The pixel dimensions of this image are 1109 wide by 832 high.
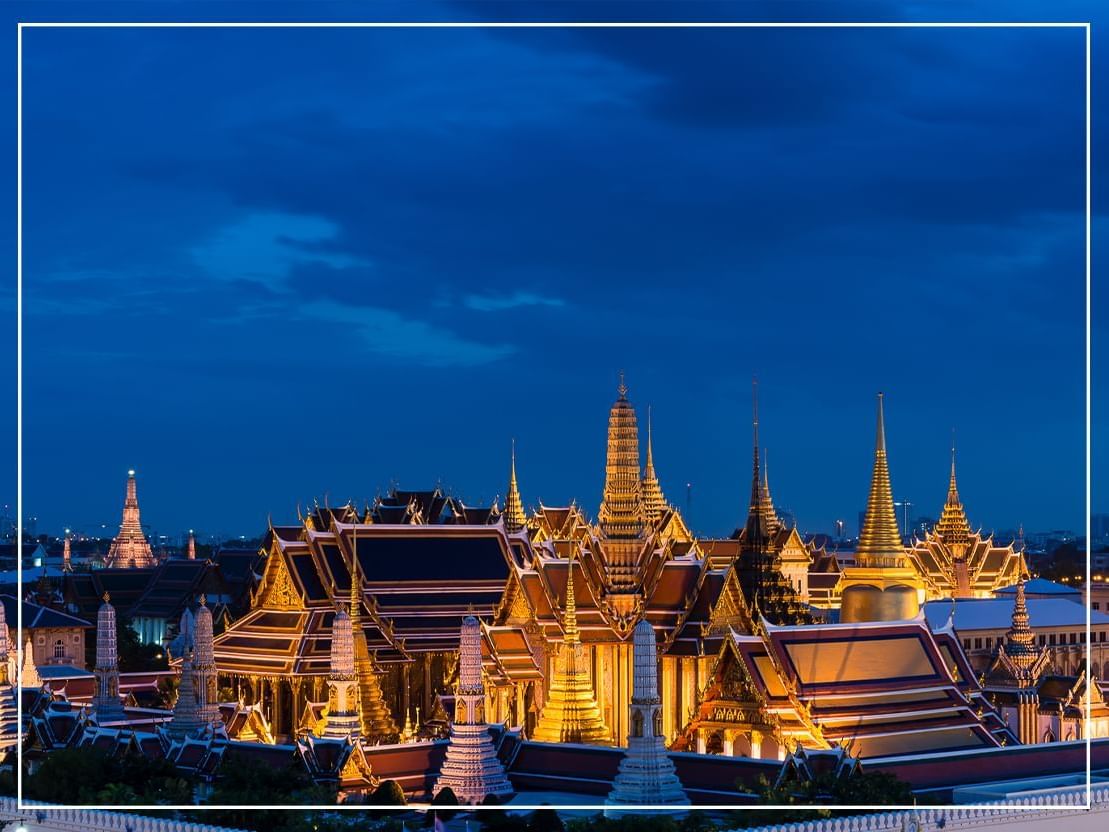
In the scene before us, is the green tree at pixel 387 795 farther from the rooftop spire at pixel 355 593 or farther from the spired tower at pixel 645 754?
the rooftop spire at pixel 355 593

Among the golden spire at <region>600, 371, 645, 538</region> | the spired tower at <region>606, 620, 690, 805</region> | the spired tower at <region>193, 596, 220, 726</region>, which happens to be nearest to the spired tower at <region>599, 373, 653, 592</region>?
the golden spire at <region>600, 371, 645, 538</region>

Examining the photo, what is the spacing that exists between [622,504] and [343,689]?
23.8ft

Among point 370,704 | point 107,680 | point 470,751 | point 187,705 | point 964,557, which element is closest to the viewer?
point 470,751

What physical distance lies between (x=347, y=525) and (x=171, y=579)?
14962 millimetres

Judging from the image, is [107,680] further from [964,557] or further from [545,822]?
[964,557]

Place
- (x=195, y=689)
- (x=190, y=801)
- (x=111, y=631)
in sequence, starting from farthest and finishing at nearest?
(x=111, y=631), (x=195, y=689), (x=190, y=801)

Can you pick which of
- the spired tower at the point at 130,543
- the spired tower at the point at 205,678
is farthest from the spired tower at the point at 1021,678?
the spired tower at the point at 130,543

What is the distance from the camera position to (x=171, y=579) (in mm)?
43562

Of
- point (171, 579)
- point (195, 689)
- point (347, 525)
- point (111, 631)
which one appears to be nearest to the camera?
point (195, 689)

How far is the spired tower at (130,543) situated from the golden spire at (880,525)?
103 ft

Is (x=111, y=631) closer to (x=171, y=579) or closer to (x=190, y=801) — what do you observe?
(x=190, y=801)

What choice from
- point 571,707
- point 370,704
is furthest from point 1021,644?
point 370,704

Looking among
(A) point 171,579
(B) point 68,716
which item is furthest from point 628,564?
(A) point 171,579

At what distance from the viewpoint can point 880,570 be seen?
25.7 metres
